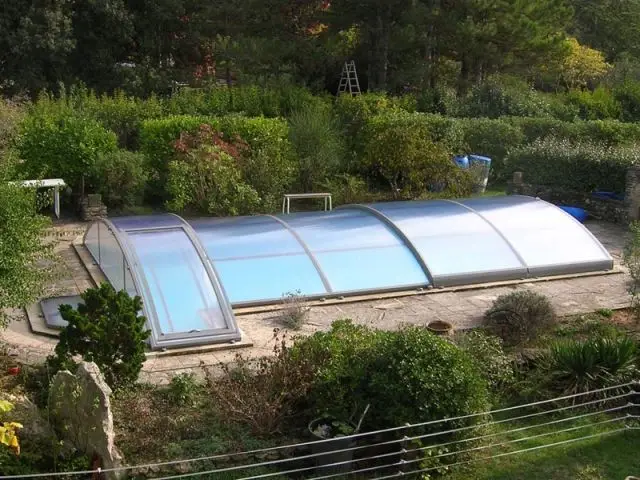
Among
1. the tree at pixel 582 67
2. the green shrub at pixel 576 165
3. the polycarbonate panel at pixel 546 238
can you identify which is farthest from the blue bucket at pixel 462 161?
the tree at pixel 582 67

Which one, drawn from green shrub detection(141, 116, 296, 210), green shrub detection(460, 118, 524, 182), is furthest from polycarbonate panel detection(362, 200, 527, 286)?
green shrub detection(460, 118, 524, 182)

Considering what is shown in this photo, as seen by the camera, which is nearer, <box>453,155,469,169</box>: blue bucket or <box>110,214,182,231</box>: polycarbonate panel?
<box>110,214,182,231</box>: polycarbonate panel

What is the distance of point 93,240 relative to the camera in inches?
578

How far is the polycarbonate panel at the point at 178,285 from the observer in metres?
11.1

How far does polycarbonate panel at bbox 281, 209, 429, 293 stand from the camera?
13.2 meters

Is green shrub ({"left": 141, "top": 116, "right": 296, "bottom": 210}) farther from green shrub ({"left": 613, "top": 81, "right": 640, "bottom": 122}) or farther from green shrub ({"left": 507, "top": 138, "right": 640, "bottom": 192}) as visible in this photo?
green shrub ({"left": 613, "top": 81, "right": 640, "bottom": 122})

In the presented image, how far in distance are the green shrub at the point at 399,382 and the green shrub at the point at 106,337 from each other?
2.01m

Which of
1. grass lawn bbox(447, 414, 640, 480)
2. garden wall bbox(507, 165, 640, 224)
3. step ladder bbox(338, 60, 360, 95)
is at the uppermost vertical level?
step ladder bbox(338, 60, 360, 95)

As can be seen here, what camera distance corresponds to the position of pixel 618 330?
11.7 m

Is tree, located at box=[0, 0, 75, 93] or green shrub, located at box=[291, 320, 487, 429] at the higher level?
tree, located at box=[0, 0, 75, 93]

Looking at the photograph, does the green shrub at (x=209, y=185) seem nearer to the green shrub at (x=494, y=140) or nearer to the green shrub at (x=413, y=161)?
the green shrub at (x=413, y=161)

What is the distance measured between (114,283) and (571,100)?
21.8 m

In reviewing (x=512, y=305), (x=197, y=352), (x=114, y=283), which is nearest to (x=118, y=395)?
(x=197, y=352)

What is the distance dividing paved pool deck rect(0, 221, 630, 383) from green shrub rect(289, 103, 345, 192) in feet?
21.9
